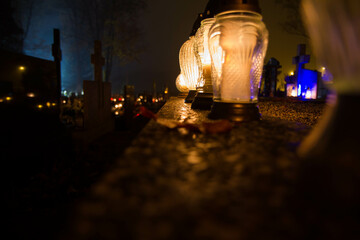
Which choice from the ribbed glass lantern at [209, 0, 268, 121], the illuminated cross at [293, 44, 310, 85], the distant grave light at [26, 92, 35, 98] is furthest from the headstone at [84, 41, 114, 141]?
the illuminated cross at [293, 44, 310, 85]

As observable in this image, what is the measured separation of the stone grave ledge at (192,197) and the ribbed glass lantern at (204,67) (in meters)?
1.24

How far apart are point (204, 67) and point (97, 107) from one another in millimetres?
4515

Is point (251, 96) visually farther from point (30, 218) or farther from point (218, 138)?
point (30, 218)

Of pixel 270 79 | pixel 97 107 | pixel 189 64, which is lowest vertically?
pixel 97 107

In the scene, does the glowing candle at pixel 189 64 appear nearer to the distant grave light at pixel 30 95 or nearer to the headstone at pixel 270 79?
the distant grave light at pixel 30 95

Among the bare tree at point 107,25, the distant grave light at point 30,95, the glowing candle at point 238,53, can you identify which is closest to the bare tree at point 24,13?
the bare tree at point 107,25

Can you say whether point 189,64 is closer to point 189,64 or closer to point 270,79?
point 189,64

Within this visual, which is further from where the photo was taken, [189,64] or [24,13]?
[24,13]

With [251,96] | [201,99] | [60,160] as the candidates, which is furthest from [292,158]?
[60,160]

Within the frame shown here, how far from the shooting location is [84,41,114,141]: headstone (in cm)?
540

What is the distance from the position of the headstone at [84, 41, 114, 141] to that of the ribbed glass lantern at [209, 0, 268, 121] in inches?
172

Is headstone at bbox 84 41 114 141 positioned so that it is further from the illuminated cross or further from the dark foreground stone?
the illuminated cross

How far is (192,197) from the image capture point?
1.06 ft

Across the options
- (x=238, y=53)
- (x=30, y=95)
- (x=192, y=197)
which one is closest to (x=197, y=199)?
(x=192, y=197)
